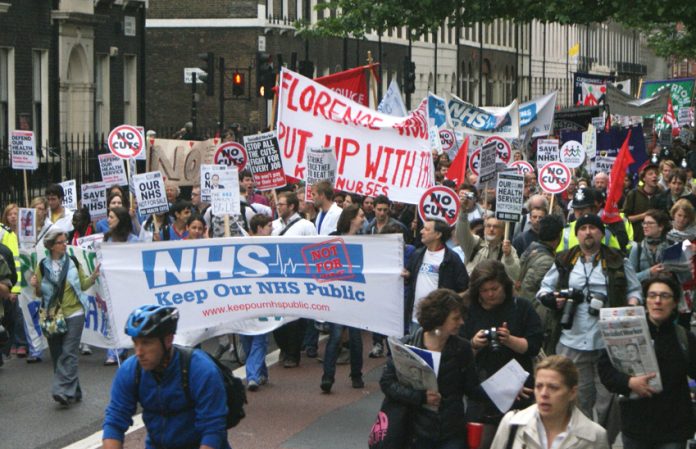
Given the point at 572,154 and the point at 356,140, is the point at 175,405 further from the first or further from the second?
the point at 572,154

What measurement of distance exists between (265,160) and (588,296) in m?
8.94

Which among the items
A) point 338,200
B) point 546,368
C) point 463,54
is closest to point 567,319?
point 546,368

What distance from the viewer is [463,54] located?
71.5 meters

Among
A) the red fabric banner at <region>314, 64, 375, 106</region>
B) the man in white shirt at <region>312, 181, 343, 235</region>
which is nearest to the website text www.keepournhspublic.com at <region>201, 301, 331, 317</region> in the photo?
the man in white shirt at <region>312, 181, 343, 235</region>

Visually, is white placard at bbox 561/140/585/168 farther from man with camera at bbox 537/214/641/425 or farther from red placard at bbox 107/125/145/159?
man with camera at bbox 537/214/641/425

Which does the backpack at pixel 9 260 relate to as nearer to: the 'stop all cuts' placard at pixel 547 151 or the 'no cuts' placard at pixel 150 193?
the 'no cuts' placard at pixel 150 193

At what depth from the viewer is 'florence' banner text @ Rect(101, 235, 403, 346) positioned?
36.5 ft

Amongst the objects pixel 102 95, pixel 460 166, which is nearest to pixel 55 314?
pixel 460 166

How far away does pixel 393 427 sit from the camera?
282 inches

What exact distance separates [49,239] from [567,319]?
4.96 m

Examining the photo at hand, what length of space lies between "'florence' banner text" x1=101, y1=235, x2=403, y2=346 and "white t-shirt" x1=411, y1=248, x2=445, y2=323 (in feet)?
0.79

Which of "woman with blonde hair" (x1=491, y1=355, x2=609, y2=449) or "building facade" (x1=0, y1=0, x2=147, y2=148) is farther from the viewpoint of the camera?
"building facade" (x1=0, y1=0, x2=147, y2=148)

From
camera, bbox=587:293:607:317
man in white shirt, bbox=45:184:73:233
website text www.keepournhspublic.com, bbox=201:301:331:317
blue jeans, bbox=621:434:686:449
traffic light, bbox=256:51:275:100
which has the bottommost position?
blue jeans, bbox=621:434:686:449

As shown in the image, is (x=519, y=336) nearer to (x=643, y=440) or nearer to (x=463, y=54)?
(x=643, y=440)
